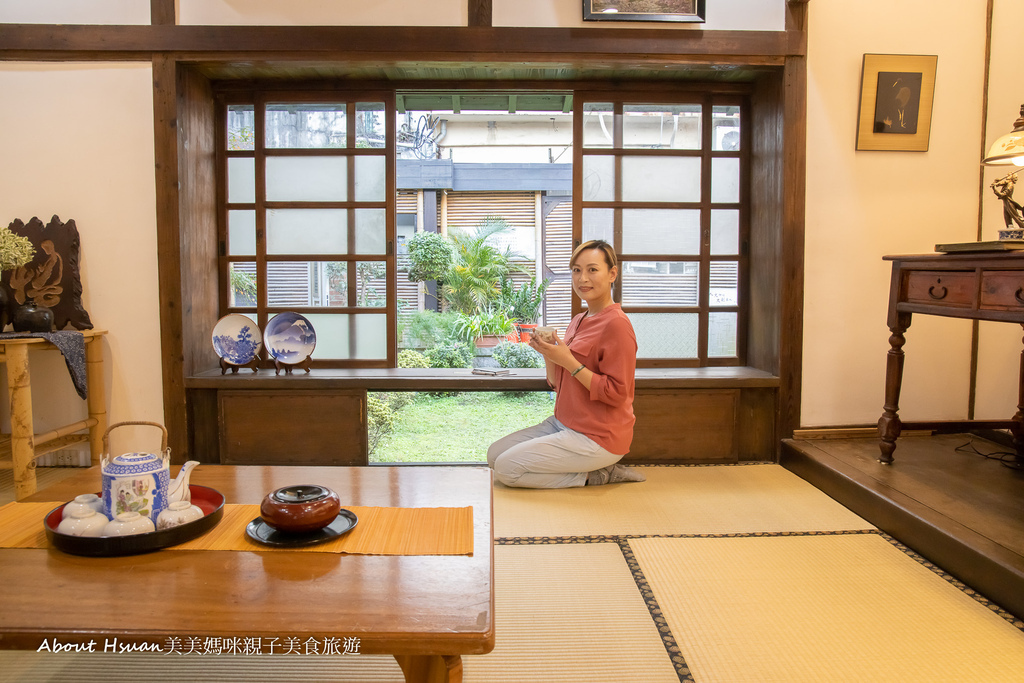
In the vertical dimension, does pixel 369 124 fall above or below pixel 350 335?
above

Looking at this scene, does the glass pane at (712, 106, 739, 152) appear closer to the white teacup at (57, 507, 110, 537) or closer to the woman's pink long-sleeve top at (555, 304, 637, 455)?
the woman's pink long-sleeve top at (555, 304, 637, 455)

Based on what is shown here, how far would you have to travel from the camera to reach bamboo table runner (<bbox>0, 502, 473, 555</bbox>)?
1.42 meters

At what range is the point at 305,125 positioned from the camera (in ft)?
12.4

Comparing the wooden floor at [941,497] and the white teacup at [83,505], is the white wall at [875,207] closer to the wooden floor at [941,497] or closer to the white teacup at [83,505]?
the wooden floor at [941,497]

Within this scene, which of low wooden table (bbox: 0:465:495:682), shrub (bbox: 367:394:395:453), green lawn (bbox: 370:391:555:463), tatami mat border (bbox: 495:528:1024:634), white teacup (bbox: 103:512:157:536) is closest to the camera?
low wooden table (bbox: 0:465:495:682)

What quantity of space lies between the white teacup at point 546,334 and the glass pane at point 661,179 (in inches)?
52.0

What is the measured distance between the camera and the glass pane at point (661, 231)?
3.81 m

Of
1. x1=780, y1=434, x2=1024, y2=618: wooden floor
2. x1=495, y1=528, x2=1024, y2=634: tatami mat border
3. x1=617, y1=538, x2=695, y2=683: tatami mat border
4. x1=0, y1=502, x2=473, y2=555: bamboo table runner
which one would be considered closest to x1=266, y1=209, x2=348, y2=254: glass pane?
x1=495, y1=528, x2=1024, y2=634: tatami mat border

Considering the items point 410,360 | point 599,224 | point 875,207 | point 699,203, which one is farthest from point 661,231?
point 410,360

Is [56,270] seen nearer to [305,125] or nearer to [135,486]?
[305,125]

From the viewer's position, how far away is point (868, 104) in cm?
339

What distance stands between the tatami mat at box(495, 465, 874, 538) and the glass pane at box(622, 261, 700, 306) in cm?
109

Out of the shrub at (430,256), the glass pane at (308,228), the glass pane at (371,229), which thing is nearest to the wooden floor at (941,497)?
the glass pane at (371,229)

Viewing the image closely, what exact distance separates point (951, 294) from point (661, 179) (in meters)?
1.71
